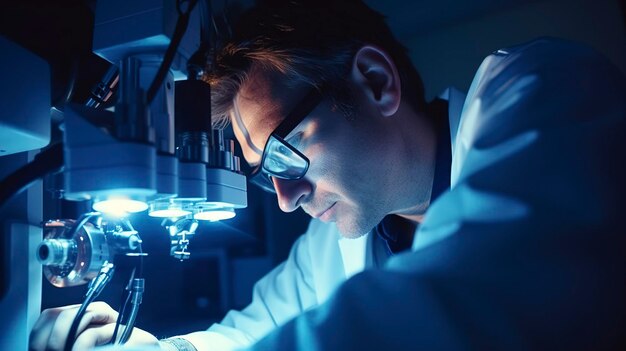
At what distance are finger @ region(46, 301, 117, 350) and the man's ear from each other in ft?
2.85

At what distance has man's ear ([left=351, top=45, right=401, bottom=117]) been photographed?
1241mm

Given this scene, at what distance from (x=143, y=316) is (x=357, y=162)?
73 centimetres

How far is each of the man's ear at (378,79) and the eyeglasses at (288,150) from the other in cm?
16

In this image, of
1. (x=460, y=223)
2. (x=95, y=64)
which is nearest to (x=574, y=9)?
(x=460, y=223)

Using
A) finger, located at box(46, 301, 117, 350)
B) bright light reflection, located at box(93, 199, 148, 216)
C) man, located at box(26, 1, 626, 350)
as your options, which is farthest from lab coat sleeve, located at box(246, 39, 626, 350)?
finger, located at box(46, 301, 117, 350)

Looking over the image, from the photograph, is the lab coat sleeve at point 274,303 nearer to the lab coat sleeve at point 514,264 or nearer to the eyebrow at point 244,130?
the eyebrow at point 244,130

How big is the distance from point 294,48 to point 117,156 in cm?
77

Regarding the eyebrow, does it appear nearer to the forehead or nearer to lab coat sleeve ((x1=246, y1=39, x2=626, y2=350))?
the forehead

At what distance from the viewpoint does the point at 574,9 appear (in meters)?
1.94

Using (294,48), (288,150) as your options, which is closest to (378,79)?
(294,48)

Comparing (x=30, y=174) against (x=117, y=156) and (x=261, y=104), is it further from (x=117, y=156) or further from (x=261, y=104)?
(x=261, y=104)

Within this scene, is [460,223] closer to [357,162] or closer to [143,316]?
[357,162]

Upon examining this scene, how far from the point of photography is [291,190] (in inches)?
49.6

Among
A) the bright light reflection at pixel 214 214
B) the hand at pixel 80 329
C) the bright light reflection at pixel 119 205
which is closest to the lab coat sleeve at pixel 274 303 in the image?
the hand at pixel 80 329
